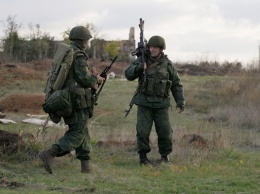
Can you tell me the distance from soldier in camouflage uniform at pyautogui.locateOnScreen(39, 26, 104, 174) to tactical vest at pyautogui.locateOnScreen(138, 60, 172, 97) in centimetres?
123

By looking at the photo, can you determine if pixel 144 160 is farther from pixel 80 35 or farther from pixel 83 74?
pixel 80 35

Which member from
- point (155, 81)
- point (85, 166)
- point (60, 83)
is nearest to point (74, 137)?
point (85, 166)

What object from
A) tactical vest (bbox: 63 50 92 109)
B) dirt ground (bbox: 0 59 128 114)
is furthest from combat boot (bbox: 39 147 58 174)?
dirt ground (bbox: 0 59 128 114)

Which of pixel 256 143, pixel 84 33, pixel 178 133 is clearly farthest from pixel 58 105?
pixel 256 143

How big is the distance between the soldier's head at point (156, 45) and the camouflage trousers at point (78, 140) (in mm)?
1762

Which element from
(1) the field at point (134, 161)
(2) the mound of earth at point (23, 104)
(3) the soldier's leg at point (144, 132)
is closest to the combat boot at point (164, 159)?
(1) the field at point (134, 161)

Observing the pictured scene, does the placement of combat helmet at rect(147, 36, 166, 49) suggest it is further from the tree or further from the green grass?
the tree

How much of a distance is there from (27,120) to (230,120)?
562cm

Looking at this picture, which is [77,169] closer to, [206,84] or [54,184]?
[54,184]

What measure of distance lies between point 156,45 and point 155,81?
A: 58 cm

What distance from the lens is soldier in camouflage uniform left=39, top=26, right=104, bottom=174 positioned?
25.6 feet

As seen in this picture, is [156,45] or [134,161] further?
[134,161]

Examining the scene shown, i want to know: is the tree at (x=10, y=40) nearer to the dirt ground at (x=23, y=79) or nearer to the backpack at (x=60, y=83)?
the dirt ground at (x=23, y=79)

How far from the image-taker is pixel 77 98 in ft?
25.7
